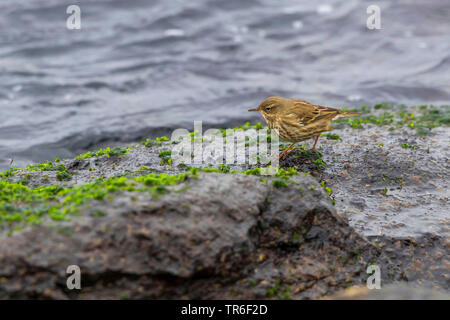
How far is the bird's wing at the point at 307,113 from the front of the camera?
7.03 m

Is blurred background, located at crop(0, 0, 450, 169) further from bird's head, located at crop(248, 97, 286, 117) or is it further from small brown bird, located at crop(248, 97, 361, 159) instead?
small brown bird, located at crop(248, 97, 361, 159)

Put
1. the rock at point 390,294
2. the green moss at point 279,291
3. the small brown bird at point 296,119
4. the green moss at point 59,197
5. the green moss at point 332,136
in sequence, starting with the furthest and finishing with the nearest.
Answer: the green moss at point 332,136
the small brown bird at point 296,119
the rock at point 390,294
the green moss at point 279,291
the green moss at point 59,197

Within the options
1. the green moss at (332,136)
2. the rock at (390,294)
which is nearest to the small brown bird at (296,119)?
the green moss at (332,136)

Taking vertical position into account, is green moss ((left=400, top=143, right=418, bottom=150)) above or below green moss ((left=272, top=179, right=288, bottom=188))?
above

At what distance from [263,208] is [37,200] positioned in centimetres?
235

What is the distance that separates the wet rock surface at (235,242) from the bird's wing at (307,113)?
0.95m

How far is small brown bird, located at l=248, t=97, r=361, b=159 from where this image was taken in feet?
22.9

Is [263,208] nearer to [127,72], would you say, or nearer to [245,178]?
[245,178]

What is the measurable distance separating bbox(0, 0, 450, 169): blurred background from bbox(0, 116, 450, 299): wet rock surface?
591cm

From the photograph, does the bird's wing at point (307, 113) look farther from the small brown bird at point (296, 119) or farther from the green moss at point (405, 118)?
the green moss at point (405, 118)

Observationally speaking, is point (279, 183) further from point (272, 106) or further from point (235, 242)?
point (272, 106)

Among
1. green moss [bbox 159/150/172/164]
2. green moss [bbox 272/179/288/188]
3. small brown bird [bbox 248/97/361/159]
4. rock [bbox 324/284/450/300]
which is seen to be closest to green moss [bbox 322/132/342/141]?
small brown bird [bbox 248/97/361/159]

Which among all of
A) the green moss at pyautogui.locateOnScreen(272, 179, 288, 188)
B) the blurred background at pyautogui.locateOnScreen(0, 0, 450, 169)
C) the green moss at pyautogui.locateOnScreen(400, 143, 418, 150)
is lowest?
the green moss at pyautogui.locateOnScreen(272, 179, 288, 188)

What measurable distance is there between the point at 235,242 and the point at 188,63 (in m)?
11.5
